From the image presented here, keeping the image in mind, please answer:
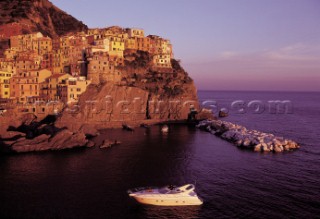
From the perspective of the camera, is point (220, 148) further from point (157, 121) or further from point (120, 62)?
point (120, 62)

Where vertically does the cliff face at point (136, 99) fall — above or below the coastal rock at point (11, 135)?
above

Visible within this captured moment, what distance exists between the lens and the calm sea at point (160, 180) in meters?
33.8

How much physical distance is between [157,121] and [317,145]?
47.0 metres

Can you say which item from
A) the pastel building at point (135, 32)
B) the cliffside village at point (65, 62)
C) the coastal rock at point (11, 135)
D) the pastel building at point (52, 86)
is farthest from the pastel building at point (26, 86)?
the pastel building at point (135, 32)

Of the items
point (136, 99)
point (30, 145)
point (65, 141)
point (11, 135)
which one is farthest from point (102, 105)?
point (30, 145)

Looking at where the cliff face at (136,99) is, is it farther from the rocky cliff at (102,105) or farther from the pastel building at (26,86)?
the pastel building at (26,86)

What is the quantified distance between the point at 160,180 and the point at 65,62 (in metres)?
71.1

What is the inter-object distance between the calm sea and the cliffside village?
1289 inches

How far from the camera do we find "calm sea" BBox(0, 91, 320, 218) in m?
33.8

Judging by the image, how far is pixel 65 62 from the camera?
102 m

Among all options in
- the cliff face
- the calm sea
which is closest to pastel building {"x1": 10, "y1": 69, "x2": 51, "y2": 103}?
the cliff face

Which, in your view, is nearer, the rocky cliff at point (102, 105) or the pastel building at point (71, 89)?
the rocky cliff at point (102, 105)

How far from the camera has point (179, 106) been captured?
104750mm

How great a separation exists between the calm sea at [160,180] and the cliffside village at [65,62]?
→ 107 feet
